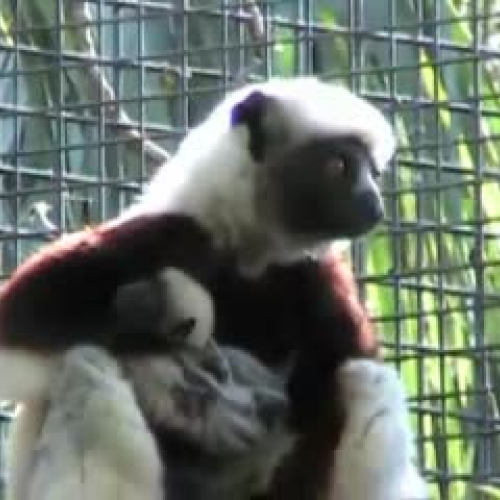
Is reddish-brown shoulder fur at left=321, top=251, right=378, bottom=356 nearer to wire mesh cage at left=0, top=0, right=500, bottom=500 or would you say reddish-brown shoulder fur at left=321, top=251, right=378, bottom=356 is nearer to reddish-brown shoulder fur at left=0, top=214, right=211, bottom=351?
reddish-brown shoulder fur at left=0, top=214, right=211, bottom=351

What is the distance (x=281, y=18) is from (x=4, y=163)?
0.55 metres

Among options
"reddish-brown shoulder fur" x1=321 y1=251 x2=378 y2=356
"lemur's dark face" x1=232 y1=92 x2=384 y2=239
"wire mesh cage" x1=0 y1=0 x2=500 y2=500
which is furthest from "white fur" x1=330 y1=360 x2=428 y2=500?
"wire mesh cage" x1=0 y1=0 x2=500 y2=500

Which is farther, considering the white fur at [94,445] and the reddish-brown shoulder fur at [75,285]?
the reddish-brown shoulder fur at [75,285]

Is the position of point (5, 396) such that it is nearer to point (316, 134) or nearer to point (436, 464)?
point (316, 134)

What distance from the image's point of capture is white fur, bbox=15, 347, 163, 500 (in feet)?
12.9

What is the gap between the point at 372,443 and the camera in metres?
4.14

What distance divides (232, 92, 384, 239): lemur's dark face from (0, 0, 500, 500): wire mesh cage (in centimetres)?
56

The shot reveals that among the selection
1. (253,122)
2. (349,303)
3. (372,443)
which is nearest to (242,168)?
(253,122)

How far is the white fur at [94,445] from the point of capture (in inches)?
155

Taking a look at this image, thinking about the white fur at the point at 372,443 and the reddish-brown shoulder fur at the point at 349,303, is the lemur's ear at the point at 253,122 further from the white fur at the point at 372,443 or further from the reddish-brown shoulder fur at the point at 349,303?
the white fur at the point at 372,443

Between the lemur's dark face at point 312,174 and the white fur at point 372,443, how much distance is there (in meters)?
0.22

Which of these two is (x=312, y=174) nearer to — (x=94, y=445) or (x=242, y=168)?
(x=242, y=168)

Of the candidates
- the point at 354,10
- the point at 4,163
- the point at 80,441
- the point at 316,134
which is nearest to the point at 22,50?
the point at 4,163

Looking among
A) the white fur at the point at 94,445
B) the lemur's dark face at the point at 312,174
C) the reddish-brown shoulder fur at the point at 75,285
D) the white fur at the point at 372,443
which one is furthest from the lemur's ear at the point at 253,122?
the white fur at the point at 94,445
